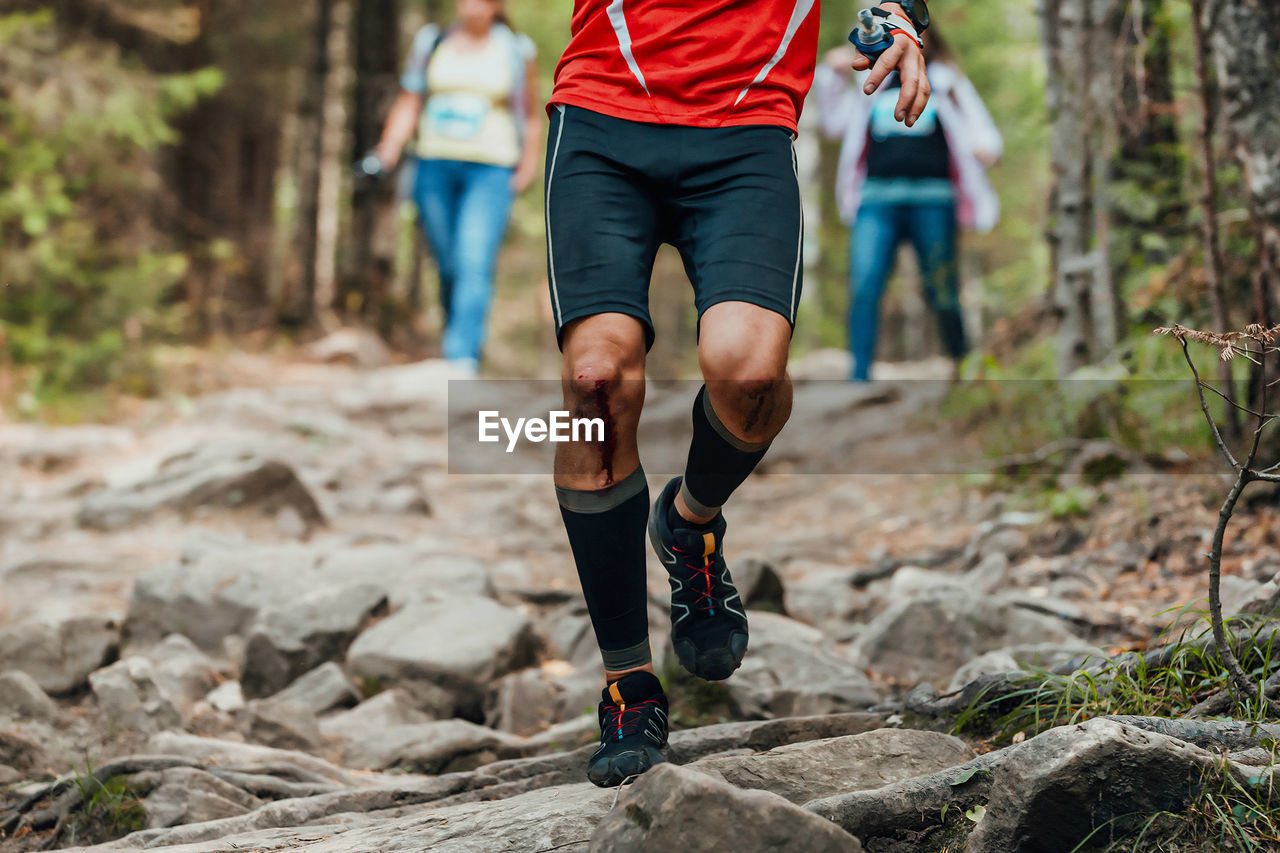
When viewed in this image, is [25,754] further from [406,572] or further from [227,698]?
[406,572]

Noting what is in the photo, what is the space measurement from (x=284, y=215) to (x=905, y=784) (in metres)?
32.1

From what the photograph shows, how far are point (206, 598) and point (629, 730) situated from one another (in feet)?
9.26

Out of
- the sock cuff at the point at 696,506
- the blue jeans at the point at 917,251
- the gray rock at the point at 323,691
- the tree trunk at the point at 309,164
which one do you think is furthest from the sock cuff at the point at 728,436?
Result: the tree trunk at the point at 309,164

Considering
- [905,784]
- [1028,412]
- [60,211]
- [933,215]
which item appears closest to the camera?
[905,784]

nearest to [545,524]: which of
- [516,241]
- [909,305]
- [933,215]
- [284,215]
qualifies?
[933,215]

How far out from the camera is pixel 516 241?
2353 centimetres

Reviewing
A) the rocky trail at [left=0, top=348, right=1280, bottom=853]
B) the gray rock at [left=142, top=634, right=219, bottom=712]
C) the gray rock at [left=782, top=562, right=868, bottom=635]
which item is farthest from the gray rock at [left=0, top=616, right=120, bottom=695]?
the gray rock at [left=782, top=562, right=868, bottom=635]

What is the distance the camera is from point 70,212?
8.70 metres

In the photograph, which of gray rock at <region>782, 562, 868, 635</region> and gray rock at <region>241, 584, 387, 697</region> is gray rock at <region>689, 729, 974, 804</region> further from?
gray rock at <region>241, 584, 387, 697</region>

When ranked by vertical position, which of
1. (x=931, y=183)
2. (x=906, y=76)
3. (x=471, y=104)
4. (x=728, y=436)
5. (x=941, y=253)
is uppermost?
(x=471, y=104)

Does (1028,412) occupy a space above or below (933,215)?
below

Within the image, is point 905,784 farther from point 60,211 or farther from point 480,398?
point 60,211

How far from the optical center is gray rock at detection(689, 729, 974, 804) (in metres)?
2.22

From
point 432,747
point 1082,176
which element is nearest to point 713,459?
point 432,747
